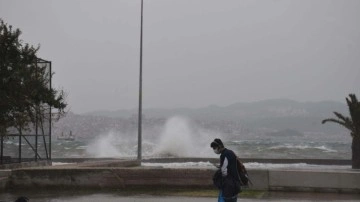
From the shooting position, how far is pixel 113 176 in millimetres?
14484

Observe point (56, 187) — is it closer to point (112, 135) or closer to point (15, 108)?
point (15, 108)

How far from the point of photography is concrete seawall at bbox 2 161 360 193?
13.4m

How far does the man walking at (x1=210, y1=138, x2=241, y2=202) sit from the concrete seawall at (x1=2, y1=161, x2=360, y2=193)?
5.52 m

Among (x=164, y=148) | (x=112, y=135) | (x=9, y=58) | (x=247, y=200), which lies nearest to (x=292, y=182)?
(x=247, y=200)

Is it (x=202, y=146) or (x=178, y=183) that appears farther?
(x=202, y=146)

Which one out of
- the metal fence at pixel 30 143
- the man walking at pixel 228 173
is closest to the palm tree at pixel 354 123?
the metal fence at pixel 30 143

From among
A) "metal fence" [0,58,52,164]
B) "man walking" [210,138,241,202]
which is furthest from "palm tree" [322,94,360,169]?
"man walking" [210,138,241,202]

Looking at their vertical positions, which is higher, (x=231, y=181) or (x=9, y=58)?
(x=9, y=58)

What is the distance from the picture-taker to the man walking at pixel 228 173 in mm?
8195

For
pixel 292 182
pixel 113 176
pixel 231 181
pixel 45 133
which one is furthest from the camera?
pixel 45 133

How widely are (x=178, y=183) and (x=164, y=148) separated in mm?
59915

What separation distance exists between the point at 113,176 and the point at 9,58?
4139mm

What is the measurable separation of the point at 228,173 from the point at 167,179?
6251 millimetres

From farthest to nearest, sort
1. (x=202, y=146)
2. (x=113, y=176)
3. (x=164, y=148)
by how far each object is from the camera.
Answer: (x=202, y=146)
(x=164, y=148)
(x=113, y=176)
